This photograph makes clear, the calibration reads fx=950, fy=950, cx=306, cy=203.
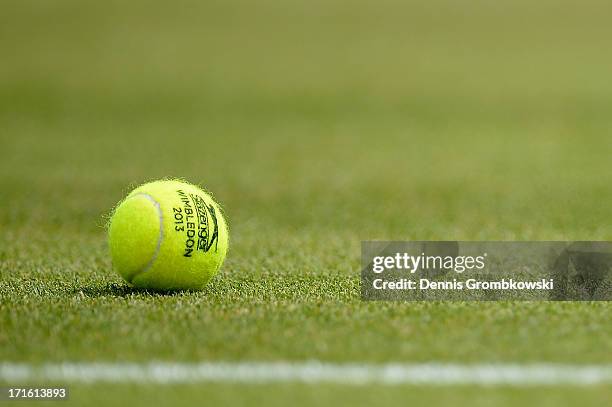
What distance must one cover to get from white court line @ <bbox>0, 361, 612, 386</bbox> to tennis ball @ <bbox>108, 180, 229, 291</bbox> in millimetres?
1138

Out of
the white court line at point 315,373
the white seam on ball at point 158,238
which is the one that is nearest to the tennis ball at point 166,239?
the white seam on ball at point 158,238

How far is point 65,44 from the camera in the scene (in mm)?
19750

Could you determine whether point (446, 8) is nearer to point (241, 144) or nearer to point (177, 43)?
point (177, 43)

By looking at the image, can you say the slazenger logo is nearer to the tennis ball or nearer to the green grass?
the tennis ball

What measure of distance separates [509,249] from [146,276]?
8.34ft

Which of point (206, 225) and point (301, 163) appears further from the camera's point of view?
point (301, 163)

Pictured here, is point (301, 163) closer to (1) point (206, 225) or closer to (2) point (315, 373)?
(1) point (206, 225)

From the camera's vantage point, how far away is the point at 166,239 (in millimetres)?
4547

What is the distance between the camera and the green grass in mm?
3809

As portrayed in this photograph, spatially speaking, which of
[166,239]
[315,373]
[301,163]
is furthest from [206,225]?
[301,163]

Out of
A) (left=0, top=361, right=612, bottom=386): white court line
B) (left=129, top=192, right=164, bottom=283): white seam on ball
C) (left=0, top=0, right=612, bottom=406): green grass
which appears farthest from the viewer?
(left=129, top=192, right=164, bottom=283): white seam on ball

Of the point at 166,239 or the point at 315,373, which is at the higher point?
the point at 166,239

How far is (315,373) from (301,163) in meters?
7.17

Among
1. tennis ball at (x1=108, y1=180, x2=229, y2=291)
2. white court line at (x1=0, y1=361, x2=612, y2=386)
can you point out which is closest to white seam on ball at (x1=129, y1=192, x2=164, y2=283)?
tennis ball at (x1=108, y1=180, x2=229, y2=291)
